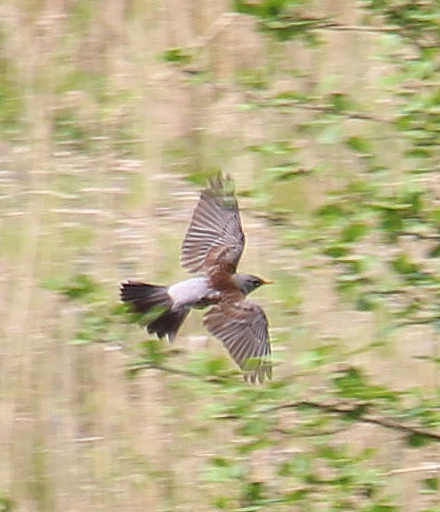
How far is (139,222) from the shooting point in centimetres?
530

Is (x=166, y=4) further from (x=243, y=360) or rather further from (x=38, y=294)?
(x=243, y=360)

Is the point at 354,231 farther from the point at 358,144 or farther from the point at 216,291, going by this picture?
the point at 216,291

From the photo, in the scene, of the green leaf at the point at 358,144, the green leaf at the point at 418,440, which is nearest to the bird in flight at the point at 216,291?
the green leaf at the point at 418,440

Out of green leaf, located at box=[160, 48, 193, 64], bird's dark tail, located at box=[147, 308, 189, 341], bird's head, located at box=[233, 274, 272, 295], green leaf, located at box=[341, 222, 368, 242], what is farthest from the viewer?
bird's head, located at box=[233, 274, 272, 295]

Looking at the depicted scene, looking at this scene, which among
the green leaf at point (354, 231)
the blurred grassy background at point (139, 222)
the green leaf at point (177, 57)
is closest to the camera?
the green leaf at point (354, 231)

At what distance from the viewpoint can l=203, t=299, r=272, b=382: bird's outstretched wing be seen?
353 cm

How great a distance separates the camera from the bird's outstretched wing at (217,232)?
3812mm

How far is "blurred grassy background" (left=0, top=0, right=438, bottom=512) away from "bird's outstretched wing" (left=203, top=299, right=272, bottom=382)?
8 centimetres

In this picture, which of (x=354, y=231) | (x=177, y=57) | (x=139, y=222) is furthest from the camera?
(x=139, y=222)

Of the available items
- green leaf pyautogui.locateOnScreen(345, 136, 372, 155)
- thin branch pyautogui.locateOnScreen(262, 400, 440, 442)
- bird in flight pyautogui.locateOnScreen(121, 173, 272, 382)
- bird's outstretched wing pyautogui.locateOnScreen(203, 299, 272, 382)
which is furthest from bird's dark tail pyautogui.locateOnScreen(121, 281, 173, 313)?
green leaf pyautogui.locateOnScreen(345, 136, 372, 155)

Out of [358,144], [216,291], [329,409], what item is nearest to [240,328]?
[216,291]

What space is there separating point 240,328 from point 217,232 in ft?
1.03

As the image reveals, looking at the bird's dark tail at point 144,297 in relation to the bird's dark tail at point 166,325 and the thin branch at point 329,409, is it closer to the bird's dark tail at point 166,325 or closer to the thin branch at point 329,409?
the bird's dark tail at point 166,325

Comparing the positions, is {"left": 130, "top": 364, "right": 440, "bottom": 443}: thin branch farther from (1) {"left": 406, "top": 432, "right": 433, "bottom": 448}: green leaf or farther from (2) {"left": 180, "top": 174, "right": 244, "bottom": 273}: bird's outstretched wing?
(2) {"left": 180, "top": 174, "right": 244, "bottom": 273}: bird's outstretched wing
